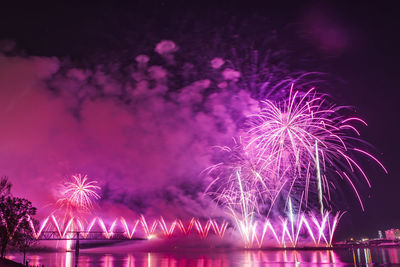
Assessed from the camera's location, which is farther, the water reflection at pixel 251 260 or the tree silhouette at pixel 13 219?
the water reflection at pixel 251 260

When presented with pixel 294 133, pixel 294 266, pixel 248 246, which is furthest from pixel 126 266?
pixel 248 246

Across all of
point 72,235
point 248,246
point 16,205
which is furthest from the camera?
point 72,235

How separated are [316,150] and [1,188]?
4827 cm

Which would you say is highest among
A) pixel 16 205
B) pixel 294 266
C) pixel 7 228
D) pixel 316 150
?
pixel 316 150

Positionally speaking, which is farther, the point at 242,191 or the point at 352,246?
the point at 352,246

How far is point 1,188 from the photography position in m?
50.4

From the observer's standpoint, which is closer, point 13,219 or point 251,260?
point 13,219

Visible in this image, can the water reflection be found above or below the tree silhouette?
below

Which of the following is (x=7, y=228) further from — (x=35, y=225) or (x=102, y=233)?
(x=102, y=233)

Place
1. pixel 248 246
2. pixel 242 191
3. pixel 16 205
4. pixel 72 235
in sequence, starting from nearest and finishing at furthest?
pixel 16 205 < pixel 242 191 < pixel 248 246 < pixel 72 235

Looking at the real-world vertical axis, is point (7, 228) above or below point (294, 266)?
above

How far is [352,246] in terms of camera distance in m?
142

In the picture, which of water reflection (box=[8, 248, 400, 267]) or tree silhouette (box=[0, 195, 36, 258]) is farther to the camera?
water reflection (box=[8, 248, 400, 267])

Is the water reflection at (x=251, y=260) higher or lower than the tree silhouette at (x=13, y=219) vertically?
lower
